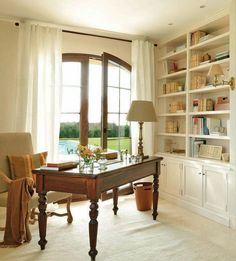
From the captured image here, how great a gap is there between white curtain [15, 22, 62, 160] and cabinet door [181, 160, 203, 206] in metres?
1.88

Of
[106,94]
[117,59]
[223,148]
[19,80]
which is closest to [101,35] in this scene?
[117,59]

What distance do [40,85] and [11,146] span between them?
3.28 feet

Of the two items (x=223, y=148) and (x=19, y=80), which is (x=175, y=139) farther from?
(x=19, y=80)

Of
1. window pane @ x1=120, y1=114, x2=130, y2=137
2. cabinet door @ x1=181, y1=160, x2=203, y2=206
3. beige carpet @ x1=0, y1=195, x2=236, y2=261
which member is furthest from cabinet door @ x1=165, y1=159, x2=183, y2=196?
window pane @ x1=120, y1=114, x2=130, y2=137

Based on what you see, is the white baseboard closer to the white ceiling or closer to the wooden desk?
the wooden desk

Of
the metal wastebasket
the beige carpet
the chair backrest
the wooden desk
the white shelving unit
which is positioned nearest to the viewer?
the wooden desk

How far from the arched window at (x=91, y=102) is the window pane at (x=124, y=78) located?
→ 0.03 meters

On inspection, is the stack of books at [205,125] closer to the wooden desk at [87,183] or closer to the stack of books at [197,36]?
the stack of books at [197,36]

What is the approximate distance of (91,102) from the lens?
14.3 feet

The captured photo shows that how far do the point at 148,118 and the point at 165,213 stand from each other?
4.42 ft

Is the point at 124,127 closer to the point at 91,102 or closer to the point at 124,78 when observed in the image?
the point at 91,102

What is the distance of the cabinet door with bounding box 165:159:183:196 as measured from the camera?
402cm

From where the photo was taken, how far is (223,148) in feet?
12.0

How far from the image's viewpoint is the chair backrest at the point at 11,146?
10.1 ft
